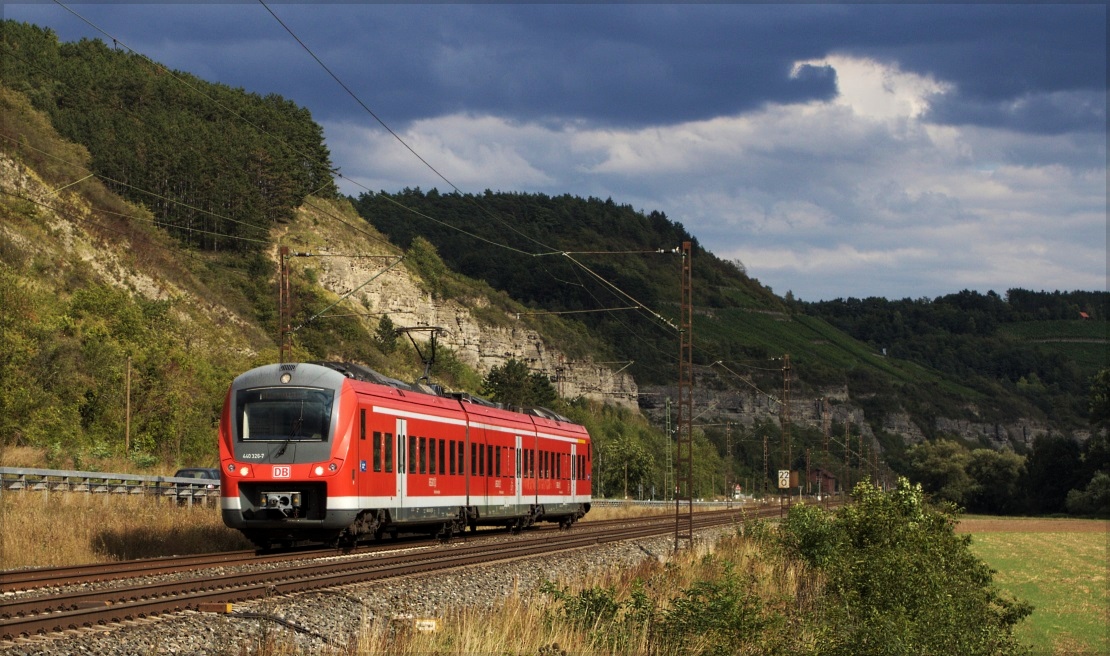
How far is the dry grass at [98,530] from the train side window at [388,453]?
418cm

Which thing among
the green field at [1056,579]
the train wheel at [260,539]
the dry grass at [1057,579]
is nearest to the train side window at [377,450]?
the train wheel at [260,539]

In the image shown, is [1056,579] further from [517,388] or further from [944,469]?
[944,469]

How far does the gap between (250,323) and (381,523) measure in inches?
2442

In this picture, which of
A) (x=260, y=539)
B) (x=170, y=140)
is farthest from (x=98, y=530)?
(x=170, y=140)

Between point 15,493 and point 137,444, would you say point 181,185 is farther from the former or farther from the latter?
point 15,493

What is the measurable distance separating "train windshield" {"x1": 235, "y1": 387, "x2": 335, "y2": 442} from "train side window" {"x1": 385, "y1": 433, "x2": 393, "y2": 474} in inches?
101

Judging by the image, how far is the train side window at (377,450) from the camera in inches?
1023

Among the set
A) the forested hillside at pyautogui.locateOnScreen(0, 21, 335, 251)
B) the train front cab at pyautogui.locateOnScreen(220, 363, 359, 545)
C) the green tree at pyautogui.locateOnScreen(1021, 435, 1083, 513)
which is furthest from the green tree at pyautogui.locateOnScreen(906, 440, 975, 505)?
the train front cab at pyautogui.locateOnScreen(220, 363, 359, 545)

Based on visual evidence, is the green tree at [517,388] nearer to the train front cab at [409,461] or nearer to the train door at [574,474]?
the train door at [574,474]

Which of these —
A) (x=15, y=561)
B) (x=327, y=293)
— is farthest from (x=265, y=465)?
(x=327, y=293)

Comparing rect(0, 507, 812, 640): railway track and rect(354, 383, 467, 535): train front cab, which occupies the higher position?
rect(354, 383, 467, 535): train front cab

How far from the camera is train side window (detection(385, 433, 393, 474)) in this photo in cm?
2670

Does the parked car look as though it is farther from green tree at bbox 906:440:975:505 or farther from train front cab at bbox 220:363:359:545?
green tree at bbox 906:440:975:505

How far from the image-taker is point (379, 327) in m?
108
